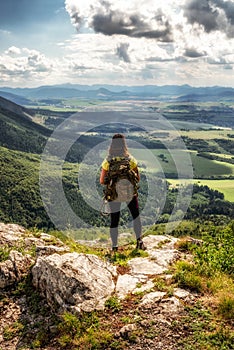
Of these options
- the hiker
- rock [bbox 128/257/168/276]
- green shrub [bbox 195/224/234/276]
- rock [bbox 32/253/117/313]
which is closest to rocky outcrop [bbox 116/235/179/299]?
rock [bbox 128/257/168/276]

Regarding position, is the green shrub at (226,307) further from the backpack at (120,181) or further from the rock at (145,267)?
the backpack at (120,181)

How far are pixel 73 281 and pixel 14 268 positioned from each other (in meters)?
2.51

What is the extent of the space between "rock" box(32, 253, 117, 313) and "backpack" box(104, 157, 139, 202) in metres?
3.10

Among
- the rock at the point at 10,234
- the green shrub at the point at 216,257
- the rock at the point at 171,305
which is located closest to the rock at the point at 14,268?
the rock at the point at 10,234

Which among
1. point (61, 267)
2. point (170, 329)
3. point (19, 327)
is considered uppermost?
point (61, 267)

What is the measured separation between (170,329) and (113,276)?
2.98 metres

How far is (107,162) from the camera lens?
512 inches

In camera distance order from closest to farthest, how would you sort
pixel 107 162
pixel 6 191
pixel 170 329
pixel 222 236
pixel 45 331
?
pixel 170 329 < pixel 45 331 < pixel 222 236 < pixel 107 162 < pixel 6 191

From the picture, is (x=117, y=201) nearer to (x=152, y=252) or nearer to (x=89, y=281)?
(x=152, y=252)

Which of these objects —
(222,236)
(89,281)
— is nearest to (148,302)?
(89,281)

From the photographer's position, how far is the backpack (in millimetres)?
12969

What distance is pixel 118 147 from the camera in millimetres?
13102

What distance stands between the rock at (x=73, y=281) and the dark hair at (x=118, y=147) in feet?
14.2

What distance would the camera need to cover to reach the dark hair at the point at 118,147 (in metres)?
13.0
